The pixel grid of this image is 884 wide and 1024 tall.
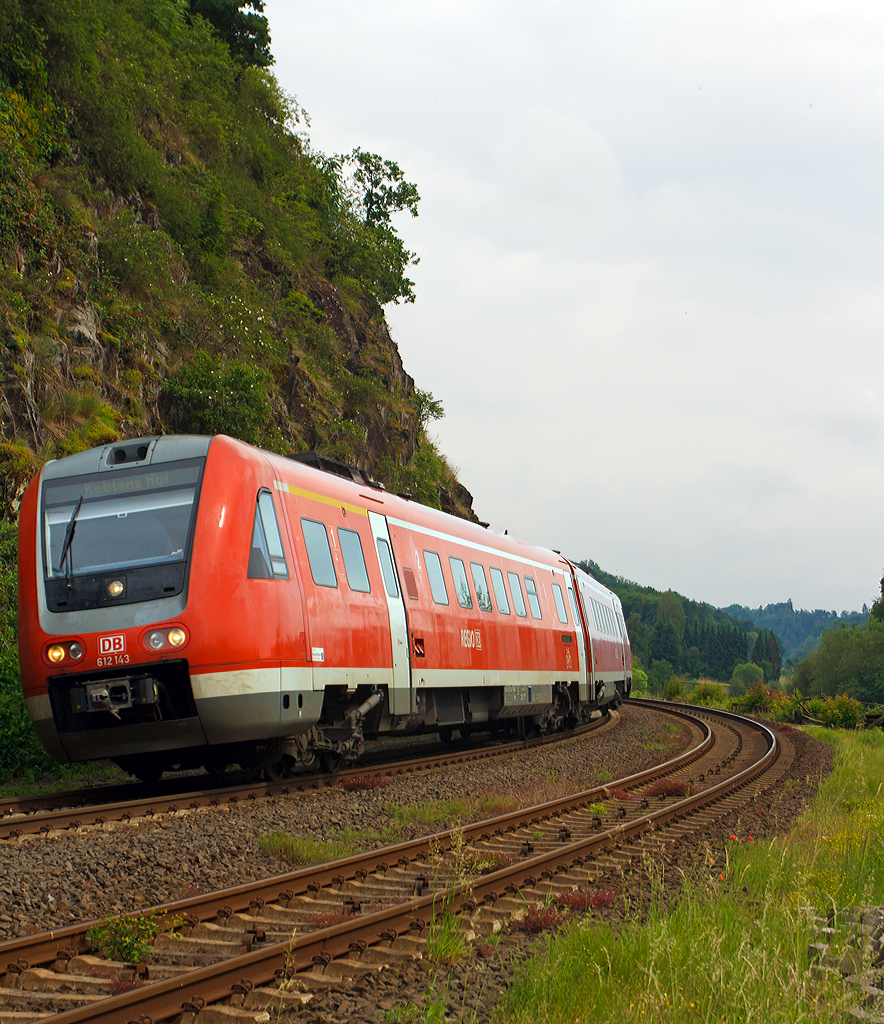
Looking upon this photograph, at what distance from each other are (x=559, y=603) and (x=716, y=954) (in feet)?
49.8

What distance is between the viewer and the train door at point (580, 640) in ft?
66.8

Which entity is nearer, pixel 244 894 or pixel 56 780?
→ pixel 244 894

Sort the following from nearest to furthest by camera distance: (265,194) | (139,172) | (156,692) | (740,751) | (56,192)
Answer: (156,692), (740,751), (56,192), (139,172), (265,194)

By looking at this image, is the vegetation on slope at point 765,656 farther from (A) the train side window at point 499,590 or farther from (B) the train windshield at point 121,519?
(B) the train windshield at point 121,519

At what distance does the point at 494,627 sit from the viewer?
1530cm

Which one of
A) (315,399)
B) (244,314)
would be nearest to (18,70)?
(244,314)

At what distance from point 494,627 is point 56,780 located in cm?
710

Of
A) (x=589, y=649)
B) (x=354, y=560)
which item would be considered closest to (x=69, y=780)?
(x=354, y=560)

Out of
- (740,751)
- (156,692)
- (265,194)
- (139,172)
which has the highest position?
(265,194)

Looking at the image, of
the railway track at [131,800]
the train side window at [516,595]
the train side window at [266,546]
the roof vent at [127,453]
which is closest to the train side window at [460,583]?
the train side window at [516,595]

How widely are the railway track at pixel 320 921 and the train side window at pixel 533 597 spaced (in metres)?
7.55

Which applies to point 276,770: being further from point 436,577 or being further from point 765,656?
point 765,656

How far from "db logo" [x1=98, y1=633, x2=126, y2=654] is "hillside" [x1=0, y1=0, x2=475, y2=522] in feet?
25.4

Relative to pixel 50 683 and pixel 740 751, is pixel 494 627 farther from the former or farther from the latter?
pixel 50 683
